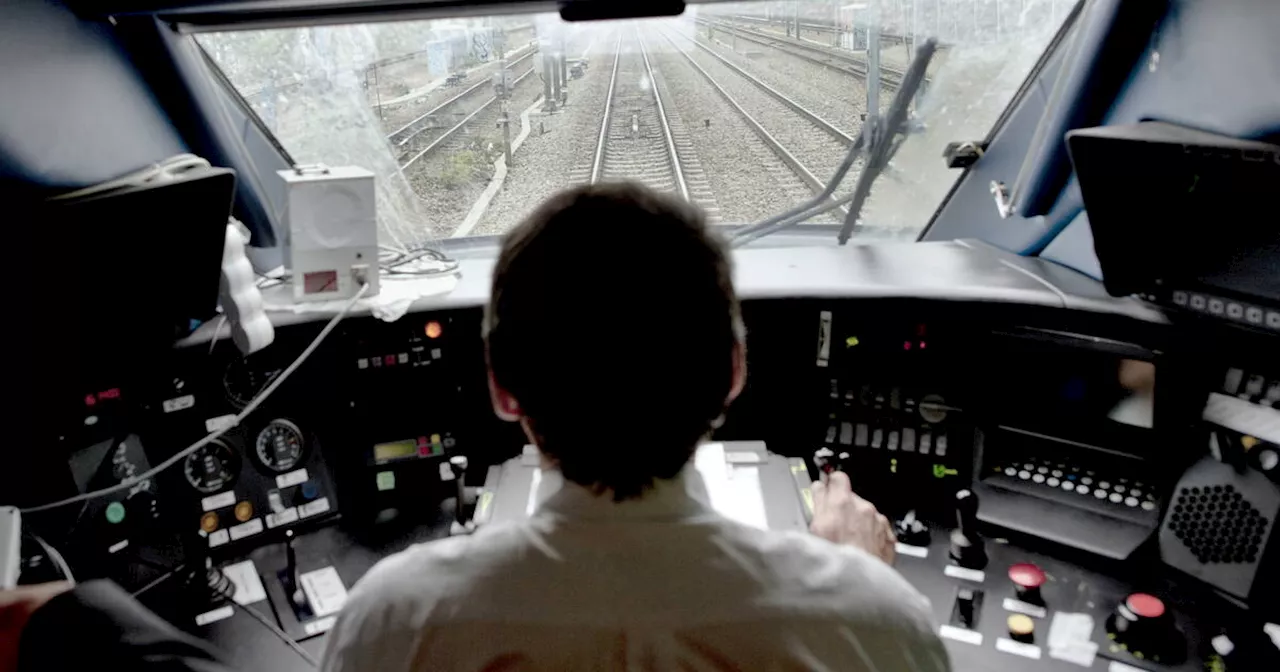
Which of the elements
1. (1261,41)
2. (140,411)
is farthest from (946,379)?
(140,411)

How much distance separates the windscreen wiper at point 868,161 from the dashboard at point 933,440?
0.24 metres

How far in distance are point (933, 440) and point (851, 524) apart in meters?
0.65

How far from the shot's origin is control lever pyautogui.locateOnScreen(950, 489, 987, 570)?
184cm

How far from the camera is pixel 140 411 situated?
5.95ft

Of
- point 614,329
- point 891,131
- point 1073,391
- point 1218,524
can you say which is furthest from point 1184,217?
point 614,329

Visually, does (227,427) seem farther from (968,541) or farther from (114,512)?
(968,541)

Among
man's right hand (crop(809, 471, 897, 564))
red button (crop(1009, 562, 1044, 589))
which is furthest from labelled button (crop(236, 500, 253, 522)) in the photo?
red button (crop(1009, 562, 1044, 589))

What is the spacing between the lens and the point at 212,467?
1926mm

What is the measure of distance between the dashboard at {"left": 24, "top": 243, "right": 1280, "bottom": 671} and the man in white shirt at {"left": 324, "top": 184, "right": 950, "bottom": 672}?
3.00 ft

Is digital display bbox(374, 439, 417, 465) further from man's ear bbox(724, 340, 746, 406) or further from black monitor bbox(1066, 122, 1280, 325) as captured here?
black monitor bbox(1066, 122, 1280, 325)

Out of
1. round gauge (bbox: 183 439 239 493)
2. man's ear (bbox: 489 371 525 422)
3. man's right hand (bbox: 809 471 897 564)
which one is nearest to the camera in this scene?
man's ear (bbox: 489 371 525 422)

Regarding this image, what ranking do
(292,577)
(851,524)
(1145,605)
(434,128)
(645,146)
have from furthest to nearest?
(645,146) → (434,128) → (292,577) → (1145,605) → (851,524)

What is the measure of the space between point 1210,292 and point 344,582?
1.76 meters

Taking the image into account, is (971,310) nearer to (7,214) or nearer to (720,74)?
(720,74)
